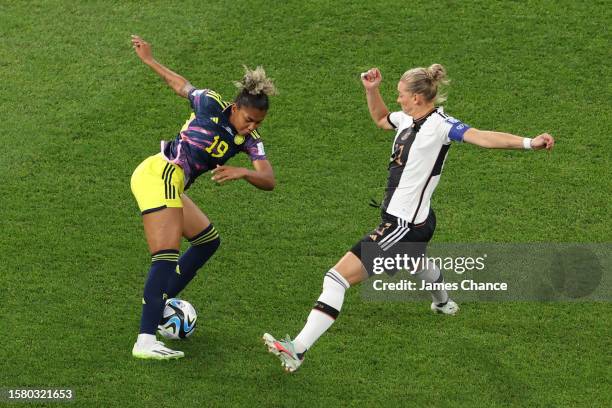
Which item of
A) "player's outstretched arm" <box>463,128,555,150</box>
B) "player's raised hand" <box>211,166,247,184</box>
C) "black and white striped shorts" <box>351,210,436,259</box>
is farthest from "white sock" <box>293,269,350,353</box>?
"player's outstretched arm" <box>463,128,555,150</box>

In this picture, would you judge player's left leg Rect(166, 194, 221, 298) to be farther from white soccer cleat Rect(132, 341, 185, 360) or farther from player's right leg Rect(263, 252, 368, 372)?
player's right leg Rect(263, 252, 368, 372)

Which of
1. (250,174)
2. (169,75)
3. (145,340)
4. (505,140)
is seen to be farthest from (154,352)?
(505,140)

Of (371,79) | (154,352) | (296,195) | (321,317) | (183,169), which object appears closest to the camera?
(321,317)

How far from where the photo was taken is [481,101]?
12688 millimetres

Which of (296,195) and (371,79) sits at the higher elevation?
(371,79)

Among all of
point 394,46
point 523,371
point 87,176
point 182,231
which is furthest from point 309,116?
point 523,371

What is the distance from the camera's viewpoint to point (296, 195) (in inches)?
452

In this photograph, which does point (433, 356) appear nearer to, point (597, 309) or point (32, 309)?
point (597, 309)

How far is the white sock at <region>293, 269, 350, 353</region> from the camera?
8867mm

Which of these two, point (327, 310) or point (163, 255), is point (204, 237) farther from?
point (327, 310)

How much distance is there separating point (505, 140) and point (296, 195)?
11.3 feet

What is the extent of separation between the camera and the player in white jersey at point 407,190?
8867 millimetres

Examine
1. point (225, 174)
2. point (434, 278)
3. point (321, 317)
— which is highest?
point (434, 278)

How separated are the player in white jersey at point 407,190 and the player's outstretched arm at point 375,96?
12.2 inches
